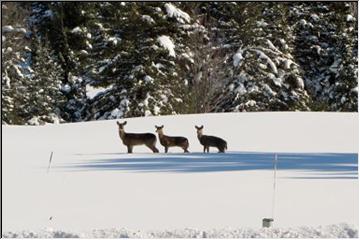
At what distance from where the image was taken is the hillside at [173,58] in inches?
1508

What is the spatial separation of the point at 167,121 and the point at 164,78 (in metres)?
12.3

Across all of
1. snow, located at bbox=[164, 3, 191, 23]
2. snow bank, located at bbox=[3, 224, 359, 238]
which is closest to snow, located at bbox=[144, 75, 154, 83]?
snow, located at bbox=[164, 3, 191, 23]

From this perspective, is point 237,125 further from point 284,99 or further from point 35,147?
point 284,99

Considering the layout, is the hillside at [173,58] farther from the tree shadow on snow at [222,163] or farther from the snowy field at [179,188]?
the tree shadow on snow at [222,163]

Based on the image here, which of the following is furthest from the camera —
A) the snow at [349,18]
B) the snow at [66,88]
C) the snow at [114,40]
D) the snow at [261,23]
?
the snow at [66,88]

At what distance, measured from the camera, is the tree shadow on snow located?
Result: 1566 centimetres

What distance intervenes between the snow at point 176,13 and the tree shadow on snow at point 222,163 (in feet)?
65.7

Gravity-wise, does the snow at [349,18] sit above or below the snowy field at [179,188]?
above

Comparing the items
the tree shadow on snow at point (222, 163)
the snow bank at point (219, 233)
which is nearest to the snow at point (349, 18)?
the tree shadow on snow at point (222, 163)

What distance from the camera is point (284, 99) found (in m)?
42.0

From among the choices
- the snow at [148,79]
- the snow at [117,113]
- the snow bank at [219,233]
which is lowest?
the snow bank at [219,233]

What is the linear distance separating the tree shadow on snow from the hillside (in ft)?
62.3

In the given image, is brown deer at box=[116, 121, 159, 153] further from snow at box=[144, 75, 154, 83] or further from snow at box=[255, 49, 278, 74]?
snow at box=[255, 49, 278, 74]

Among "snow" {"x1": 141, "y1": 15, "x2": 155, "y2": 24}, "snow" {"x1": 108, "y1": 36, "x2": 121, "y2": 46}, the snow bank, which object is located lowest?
the snow bank
